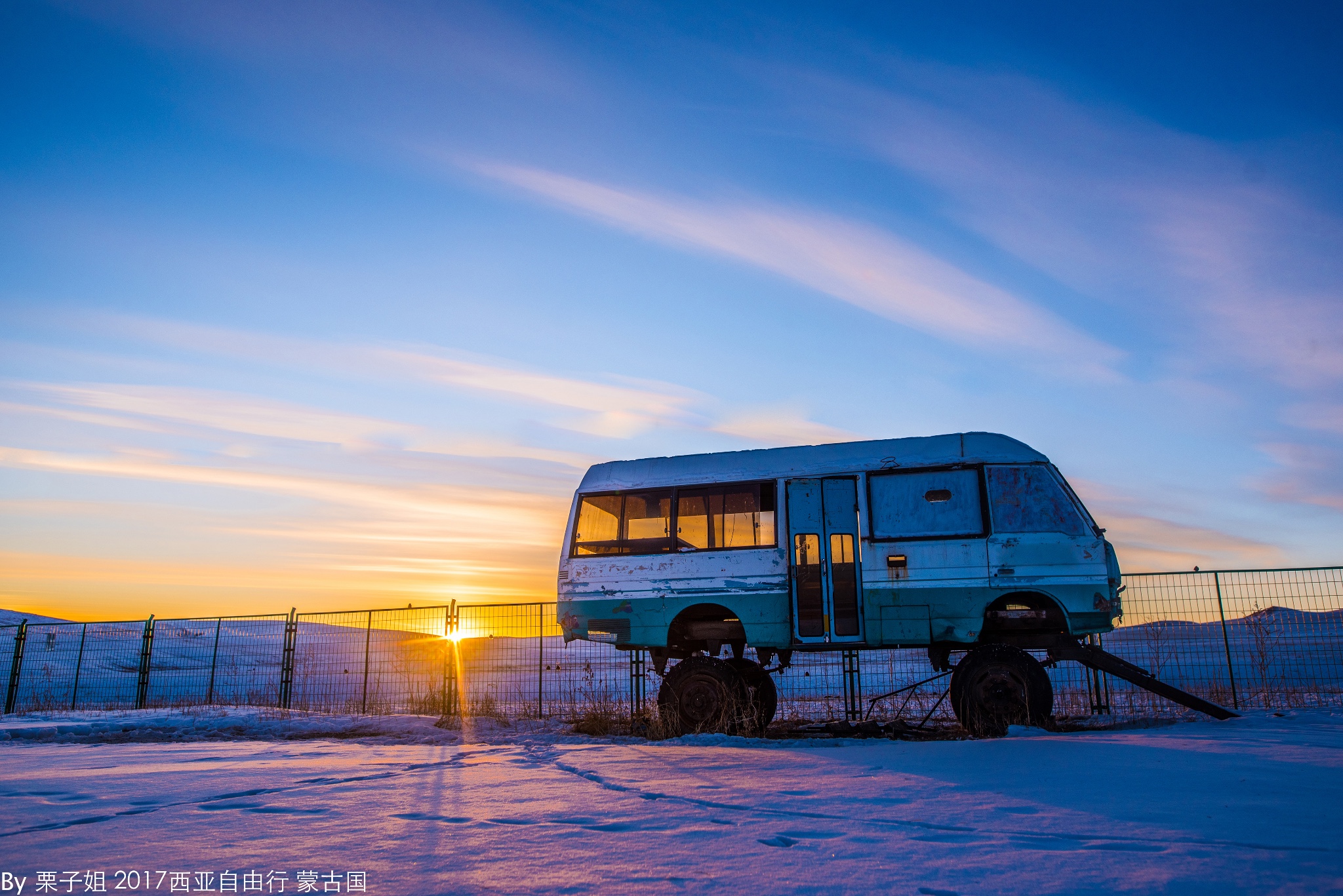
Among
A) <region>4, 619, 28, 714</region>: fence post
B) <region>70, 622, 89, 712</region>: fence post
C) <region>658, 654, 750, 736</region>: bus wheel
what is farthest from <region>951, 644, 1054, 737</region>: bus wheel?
<region>4, 619, 28, 714</region>: fence post

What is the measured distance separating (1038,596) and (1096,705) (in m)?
2.92

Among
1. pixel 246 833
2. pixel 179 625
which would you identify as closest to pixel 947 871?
pixel 246 833

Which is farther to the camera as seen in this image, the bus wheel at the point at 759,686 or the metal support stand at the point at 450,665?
the metal support stand at the point at 450,665

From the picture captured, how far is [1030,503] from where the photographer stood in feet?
31.1

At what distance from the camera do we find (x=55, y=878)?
3.01 m

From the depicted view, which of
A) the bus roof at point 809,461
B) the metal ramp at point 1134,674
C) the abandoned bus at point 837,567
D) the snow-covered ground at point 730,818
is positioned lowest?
the snow-covered ground at point 730,818

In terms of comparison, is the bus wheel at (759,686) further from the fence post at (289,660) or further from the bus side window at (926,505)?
the fence post at (289,660)

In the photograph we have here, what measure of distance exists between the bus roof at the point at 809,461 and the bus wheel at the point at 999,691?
94.2 inches

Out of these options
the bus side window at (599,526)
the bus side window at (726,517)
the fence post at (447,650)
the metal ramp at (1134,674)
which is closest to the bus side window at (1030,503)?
the metal ramp at (1134,674)

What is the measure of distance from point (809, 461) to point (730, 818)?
22.3 ft

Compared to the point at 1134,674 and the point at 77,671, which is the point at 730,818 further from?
the point at 77,671

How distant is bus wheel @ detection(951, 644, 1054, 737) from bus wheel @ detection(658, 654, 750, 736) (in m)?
2.70

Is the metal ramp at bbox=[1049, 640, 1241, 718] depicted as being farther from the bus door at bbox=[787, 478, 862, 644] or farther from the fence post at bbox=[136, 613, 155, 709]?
the fence post at bbox=[136, 613, 155, 709]

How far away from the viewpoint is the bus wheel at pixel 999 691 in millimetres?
8953
